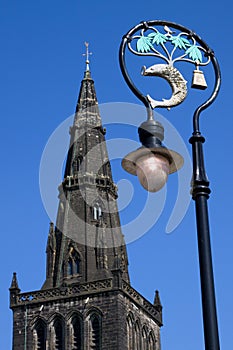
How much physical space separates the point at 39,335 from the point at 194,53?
5427 cm

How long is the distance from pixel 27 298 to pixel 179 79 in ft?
181

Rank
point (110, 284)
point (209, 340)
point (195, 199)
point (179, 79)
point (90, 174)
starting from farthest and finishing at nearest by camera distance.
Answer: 1. point (90, 174)
2. point (110, 284)
3. point (179, 79)
4. point (195, 199)
5. point (209, 340)

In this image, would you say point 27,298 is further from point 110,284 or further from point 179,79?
point 179,79

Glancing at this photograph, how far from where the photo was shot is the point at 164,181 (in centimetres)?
1372

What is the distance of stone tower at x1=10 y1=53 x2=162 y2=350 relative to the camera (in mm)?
66375

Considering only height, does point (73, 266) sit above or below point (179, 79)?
above

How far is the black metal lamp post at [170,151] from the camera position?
12.9 m

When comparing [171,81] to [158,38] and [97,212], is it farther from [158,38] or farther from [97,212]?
[97,212]

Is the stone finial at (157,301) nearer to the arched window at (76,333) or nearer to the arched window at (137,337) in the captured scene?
the arched window at (137,337)

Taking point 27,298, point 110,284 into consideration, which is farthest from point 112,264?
point 27,298

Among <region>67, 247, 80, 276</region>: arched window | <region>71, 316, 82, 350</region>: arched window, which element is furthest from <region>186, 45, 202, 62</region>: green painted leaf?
<region>67, 247, 80, 276</region>: arched window

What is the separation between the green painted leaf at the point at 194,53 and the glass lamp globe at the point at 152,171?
191 cm

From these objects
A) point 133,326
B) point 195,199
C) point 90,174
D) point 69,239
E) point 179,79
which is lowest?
point 195,199

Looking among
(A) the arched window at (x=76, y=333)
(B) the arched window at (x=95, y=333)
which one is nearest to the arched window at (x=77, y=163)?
(A) the arched window at (x=76, y=333)
